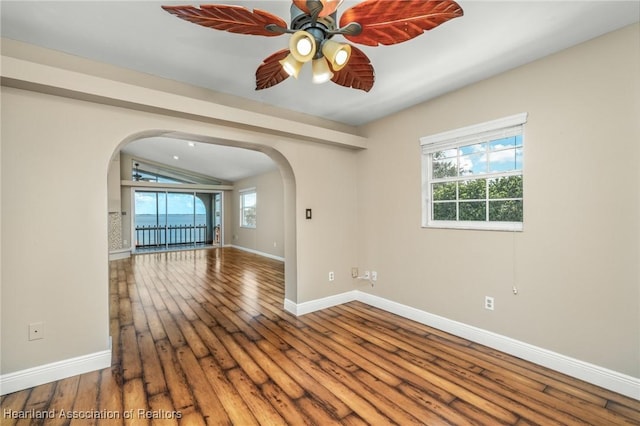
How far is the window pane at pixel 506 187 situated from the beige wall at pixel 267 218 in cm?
522

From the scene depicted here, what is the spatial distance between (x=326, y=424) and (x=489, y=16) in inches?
109

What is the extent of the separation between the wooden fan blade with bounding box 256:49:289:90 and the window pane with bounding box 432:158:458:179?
2.03m

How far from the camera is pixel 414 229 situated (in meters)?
3.20

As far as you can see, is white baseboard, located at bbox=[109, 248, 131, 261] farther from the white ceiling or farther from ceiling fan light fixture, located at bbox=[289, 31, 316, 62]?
ceiling fan light fixture, located at bbox=[289, 31, 316, 62]

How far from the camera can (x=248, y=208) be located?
9.07 m

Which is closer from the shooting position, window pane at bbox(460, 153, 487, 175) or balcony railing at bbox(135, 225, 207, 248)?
window pane at bbox(460, 153, 487, 175)

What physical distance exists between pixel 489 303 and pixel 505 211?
0.88 m

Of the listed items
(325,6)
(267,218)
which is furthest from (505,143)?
(267,218)

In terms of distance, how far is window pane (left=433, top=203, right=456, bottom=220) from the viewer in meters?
2.94

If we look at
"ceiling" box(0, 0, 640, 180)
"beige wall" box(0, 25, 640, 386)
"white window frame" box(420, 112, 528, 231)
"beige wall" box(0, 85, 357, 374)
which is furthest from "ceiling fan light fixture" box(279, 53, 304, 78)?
"white window frame" box(420, 112, 528, 231)

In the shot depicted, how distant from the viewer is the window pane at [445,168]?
291 centimetres

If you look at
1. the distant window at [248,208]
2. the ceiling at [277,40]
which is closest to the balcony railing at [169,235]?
the distant window at [248,208]

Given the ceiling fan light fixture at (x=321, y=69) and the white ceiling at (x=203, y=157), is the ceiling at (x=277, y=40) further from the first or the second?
the white ceiling at (x=203, y=157)

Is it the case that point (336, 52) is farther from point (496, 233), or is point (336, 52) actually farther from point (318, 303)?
point (318, 303)
